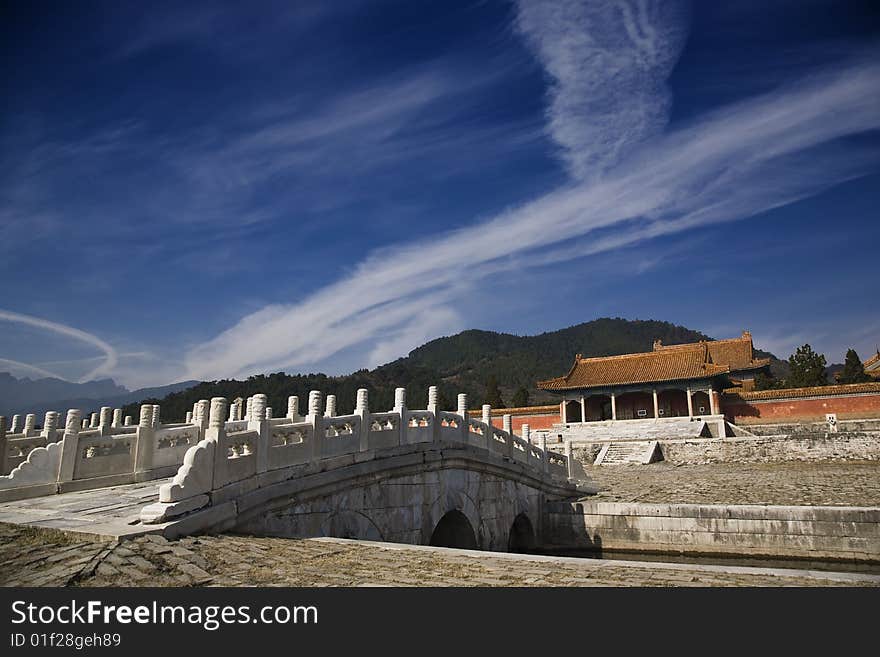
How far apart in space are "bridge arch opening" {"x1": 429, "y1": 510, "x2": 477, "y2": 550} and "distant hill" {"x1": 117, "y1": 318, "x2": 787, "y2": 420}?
28.5 meters

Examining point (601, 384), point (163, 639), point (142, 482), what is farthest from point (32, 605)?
point (601, 384)

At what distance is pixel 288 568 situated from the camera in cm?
502

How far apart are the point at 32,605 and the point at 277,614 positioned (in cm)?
147

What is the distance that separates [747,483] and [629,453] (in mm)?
7905

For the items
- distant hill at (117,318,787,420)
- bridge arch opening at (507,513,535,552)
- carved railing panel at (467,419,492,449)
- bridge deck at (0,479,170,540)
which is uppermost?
distant hill at (117,318,787,420)

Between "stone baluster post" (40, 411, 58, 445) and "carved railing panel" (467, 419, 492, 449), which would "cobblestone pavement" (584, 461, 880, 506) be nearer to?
"carved railing panel" (467, 419, 492, 449)

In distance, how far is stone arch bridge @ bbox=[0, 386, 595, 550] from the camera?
6254 mm

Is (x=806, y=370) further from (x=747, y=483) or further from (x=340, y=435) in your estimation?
(x=340, y=435)

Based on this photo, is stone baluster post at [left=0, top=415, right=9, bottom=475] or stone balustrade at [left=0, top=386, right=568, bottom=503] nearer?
stone balustrade at [left=0, top=386, right=568, bottom=503]

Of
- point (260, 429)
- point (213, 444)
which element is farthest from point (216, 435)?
point (260, 429)

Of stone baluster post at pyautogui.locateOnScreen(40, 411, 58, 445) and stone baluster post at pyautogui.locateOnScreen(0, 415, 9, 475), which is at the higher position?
stone baluster post at pyautogui.locateOnScreen(40, 411, 58, 445)

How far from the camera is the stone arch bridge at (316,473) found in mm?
6254

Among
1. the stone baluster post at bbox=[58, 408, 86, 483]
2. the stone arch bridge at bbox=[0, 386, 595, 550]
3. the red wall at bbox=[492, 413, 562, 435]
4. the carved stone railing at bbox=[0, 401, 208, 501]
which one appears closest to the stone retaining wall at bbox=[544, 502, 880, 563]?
the stone arch bridge at bbox=[0, 386, 595, 550]

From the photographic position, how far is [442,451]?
10.6 meters
